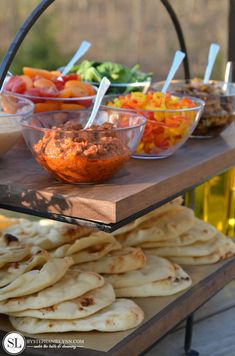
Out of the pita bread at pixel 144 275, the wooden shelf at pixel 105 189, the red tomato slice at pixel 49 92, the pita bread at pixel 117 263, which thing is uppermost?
the red tomato slice at pixel 49 92

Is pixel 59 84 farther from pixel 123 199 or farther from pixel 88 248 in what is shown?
pixel 123 199

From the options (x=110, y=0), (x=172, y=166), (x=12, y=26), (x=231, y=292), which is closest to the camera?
(x=172, y=166)

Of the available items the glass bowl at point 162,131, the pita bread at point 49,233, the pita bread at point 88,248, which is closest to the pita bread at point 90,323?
the pita bread at point 88,248

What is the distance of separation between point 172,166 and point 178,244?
437 mm

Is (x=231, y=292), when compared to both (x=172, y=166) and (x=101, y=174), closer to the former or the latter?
(x=172, y=166)

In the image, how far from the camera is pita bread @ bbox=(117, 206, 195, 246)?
221 cm

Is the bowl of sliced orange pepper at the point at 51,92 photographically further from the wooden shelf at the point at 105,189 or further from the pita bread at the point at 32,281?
the pita bread at the point at 32,281

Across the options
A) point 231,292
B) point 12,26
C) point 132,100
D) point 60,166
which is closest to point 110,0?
point 12,26

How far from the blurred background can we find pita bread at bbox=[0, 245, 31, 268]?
418cm

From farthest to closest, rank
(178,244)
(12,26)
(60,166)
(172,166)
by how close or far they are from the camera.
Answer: (12,26)
(178,244)
(172,166)
(60,166)

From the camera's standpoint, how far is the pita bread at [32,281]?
176 cm

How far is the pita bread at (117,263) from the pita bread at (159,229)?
168mm

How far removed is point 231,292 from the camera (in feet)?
9.18

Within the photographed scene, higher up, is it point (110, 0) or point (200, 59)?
point (110, 0)
